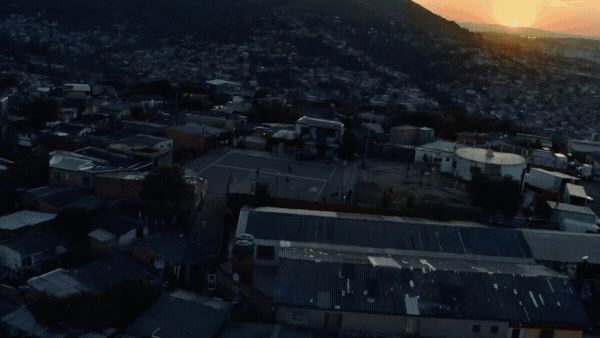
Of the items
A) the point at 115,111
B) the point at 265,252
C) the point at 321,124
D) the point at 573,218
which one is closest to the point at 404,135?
the point at 321,124

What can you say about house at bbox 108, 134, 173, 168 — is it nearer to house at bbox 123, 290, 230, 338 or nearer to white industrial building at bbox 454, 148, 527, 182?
house at bbox 123, 290, 230, 338

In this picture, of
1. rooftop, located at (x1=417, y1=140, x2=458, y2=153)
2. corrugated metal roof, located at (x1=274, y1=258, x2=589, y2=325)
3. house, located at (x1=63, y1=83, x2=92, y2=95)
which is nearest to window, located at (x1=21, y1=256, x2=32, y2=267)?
corrugated metal roof, located at (x1=274, y1=258, x2=589, y2=325)

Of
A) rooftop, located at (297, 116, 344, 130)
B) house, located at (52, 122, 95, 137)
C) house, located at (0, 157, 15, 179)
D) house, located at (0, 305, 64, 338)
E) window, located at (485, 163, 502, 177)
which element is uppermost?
rooftop, located at (297, 116, 344, 130)

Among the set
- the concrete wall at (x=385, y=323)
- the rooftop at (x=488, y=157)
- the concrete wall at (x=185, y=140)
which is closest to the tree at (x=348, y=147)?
the rooftop at (x=488, y=157)

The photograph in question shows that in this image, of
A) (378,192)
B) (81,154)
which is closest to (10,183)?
(81,154)

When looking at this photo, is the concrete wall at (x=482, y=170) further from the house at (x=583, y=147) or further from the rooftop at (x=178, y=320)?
the rooftop at (x=178, y=320)

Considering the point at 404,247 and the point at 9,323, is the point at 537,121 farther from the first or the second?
the point at 9,323
